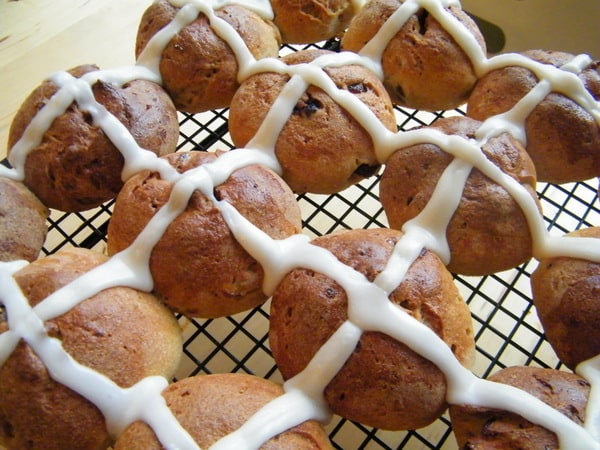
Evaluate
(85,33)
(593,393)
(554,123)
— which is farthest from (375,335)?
(85,33)

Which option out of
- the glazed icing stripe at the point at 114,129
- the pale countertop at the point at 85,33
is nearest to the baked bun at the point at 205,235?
the glazed icing stripe at the point at 114,129

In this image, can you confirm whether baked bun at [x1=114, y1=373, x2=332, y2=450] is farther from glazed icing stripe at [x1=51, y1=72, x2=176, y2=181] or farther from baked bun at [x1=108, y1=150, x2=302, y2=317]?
glazed icing stripe at [x1=51, y1=72, x2=176, y2=181]

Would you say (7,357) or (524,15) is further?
(524,15)

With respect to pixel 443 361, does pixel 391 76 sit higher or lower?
higher

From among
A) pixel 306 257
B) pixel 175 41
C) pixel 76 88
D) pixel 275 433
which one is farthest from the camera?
pixel 175 41

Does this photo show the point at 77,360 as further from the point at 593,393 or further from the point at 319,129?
the point at 593,393

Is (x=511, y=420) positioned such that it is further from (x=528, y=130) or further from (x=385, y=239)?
(x=528, y=130)

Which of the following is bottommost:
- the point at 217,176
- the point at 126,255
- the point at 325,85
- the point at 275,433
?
the point at 275,433

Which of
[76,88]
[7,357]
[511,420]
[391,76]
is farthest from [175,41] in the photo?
[511,420]
